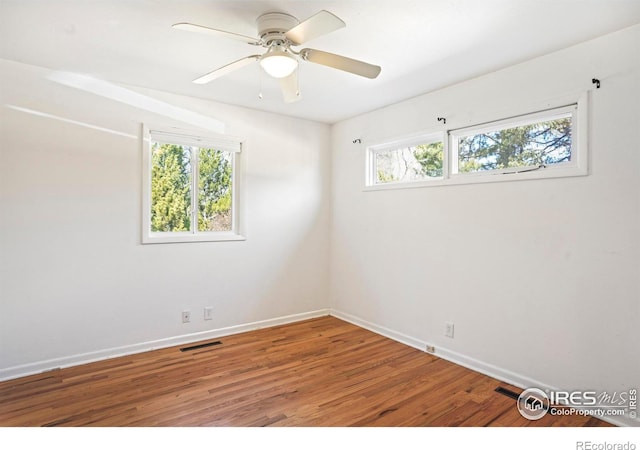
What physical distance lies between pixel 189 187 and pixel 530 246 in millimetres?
3070

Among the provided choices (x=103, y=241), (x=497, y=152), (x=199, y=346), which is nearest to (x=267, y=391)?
(x=199, y=346)

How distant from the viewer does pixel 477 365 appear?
2.92 meters

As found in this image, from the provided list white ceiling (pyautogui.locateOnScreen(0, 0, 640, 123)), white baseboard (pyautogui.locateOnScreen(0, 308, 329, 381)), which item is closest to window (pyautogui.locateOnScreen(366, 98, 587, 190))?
white ceiling (pyautogui.locateOnScreen(0, 0, 640, 123))

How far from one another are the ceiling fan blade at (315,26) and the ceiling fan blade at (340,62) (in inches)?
4.8

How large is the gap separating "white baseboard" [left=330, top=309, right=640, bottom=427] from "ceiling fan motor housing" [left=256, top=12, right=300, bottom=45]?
2.80 metres

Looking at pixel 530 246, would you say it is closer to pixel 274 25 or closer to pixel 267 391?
pixel 267 391

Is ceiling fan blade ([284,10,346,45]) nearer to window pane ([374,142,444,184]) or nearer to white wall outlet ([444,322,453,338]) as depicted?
window pane ([374,142,444,184])

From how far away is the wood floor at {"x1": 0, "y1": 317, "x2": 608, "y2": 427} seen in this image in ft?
7.22

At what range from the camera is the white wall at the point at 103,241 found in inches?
107

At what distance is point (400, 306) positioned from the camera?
3623mm

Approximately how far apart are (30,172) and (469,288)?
3613 millimetres

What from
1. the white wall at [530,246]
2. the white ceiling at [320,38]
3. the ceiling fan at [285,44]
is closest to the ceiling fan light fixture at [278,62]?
the ceiling fan at [285,44]

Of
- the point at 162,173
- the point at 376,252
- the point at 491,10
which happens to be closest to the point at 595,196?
the point at 491,10

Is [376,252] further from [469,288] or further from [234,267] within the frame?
[234,267]
